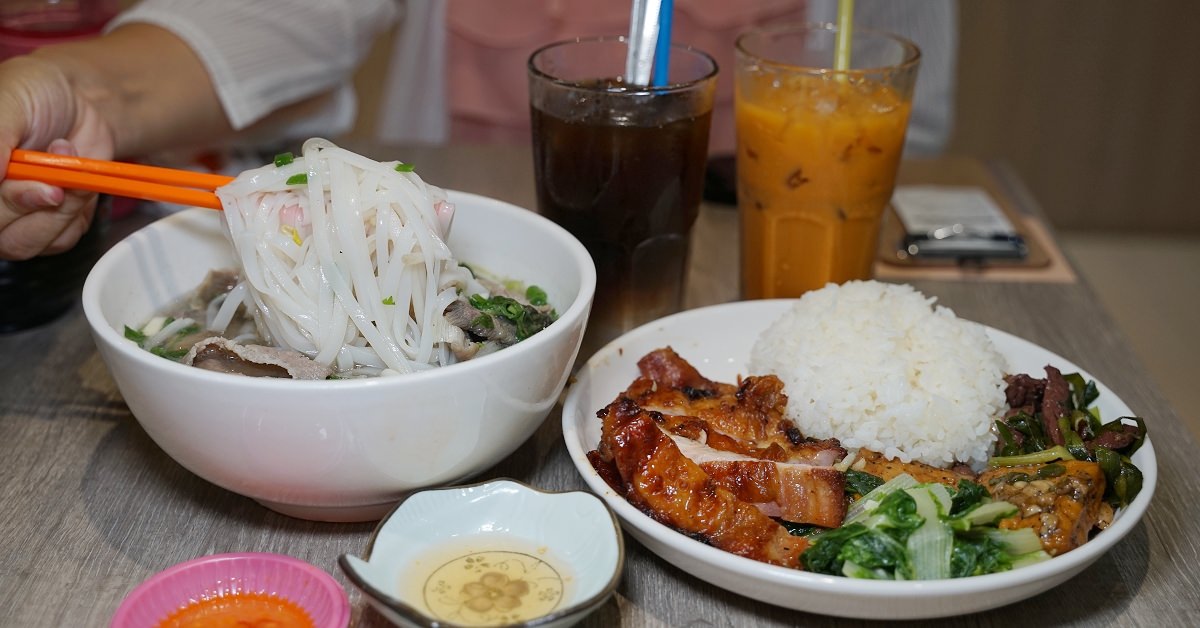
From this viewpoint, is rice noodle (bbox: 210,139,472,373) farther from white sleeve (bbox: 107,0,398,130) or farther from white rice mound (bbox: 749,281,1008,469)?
white sleeve (bbox: 107,0,398,130)

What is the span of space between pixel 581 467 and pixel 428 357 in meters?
0.28

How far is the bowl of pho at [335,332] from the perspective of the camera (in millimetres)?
1223

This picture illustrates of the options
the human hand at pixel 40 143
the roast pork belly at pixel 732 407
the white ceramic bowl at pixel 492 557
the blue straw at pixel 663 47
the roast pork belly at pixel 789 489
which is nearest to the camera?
the white ceramic bowl at pixel 492 557

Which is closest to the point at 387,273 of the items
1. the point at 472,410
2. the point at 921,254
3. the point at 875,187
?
the point at 472,410

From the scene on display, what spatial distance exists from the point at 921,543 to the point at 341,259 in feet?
2.81

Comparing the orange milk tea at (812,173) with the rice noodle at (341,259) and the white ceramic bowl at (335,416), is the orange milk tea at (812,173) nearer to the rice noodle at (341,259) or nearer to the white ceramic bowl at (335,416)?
the white ceramic bowl at (335,416)

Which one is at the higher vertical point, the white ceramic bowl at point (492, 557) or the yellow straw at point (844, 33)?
the yellow straw at point (844, 33)

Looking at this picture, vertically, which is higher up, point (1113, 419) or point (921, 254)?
point (1113, 419)

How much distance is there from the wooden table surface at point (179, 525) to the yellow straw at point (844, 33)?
704 mm

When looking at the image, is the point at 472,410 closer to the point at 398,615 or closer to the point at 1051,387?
the point at 398,615

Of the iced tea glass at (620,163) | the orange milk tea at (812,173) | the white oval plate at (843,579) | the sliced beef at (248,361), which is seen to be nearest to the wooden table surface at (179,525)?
the white oval plate at (843,579)

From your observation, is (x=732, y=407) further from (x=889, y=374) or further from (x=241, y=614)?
(x=241, y=614)

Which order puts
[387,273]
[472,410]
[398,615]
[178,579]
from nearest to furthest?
[398,615] < [178,579] < [472,410] < [387,273]

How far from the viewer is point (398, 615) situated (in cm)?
107
